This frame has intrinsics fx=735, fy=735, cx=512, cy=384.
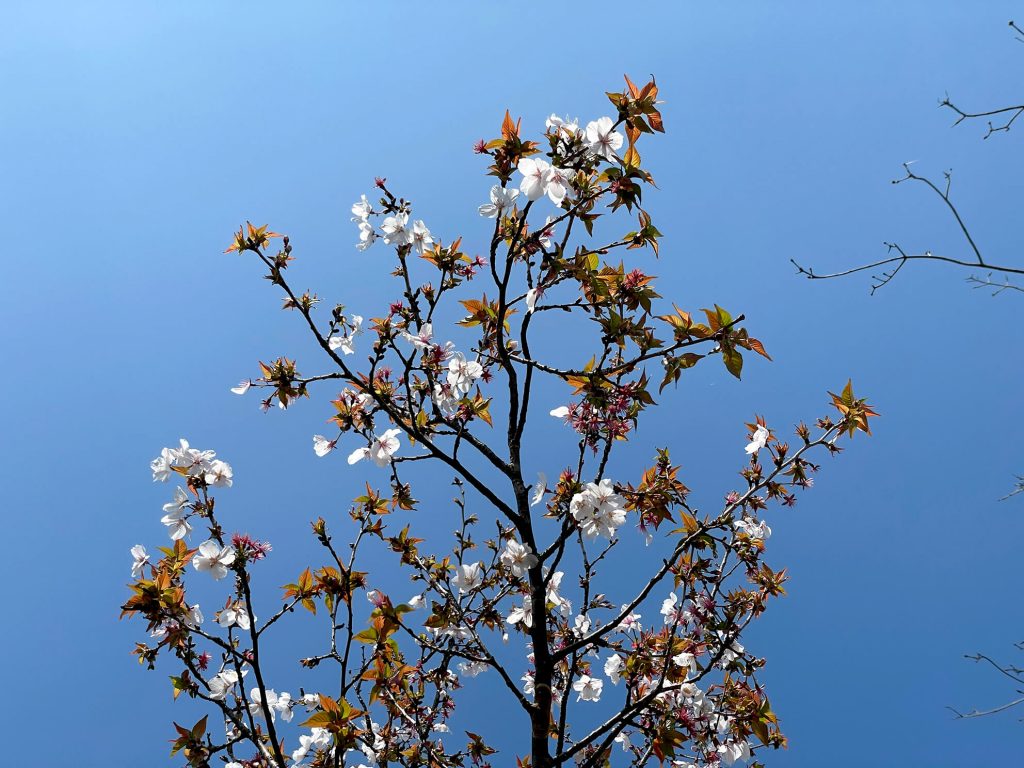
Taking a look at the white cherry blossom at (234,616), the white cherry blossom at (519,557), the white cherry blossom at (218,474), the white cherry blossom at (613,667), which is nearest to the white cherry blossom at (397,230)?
the white cherry blossom at (218,474)

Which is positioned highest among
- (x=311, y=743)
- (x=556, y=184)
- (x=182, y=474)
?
(x=556, y=184)

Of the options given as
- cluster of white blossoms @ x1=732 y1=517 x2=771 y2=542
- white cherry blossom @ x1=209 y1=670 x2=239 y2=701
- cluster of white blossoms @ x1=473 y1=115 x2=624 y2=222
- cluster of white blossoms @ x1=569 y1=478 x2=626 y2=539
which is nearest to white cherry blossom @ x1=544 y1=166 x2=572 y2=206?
cluster of white blossoms @ x1=473 y1=115 x2=624 y2=222

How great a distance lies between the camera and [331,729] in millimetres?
2902

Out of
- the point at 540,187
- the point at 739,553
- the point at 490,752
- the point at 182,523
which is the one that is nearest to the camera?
the point at 540,187

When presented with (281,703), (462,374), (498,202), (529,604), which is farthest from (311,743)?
(498,202)

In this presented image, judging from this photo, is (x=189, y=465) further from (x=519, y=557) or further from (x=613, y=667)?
(x=613, y=667)

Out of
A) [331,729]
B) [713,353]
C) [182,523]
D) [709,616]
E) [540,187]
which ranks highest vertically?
[540,187]

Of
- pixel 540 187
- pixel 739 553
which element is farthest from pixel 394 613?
pixel 540 187

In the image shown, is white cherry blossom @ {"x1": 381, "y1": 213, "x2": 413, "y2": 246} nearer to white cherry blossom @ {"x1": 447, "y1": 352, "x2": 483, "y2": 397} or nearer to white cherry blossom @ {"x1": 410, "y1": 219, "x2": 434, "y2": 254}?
white cherry blossom @ {"x1": 410, "y1": 219, "x2": 434, "y2": 254}

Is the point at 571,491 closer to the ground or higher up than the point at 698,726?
higher up

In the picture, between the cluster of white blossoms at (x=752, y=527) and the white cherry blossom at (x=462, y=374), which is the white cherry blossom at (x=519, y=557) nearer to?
the white cherry blossom at (x=462, y=374)

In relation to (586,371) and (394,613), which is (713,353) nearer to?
(586,371)

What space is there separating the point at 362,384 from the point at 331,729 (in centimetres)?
141

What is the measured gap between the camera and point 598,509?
3.18 m
